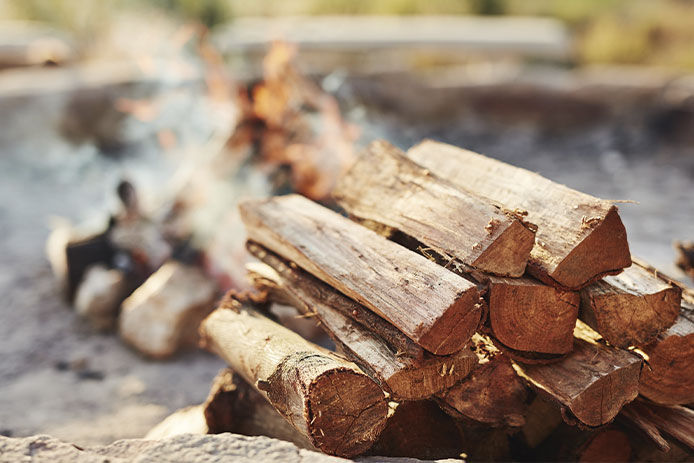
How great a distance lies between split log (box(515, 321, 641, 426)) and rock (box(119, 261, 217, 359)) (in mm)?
2134

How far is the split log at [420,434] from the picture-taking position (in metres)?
2.14

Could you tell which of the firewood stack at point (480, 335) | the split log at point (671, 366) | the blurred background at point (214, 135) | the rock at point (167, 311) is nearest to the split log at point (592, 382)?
the firewood stack at point (480, 335)

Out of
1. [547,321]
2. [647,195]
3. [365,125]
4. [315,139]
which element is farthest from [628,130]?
[547,321]

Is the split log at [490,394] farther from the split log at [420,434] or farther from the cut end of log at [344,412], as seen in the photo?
the cut end of log at [344,412]

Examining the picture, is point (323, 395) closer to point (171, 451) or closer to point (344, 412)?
point (344, 412)

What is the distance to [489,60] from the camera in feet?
26.9

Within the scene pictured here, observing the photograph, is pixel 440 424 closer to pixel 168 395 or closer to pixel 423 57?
pixel 168 395

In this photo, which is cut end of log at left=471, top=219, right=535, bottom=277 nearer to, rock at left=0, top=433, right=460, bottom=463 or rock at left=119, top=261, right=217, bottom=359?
rock at left=0, top=433, right=460, bottom=463

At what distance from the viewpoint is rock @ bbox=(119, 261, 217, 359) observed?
350cm

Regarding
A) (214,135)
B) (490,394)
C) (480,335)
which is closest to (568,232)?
(480,335)

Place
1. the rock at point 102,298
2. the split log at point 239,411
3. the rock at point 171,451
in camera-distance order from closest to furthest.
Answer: the rock at point 171,451 → the split log at point 239,411 → the rock at point 102,298

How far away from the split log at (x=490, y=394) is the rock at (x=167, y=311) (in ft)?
6.35

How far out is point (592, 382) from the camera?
6.44 feet

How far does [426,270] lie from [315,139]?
2.34 meters
